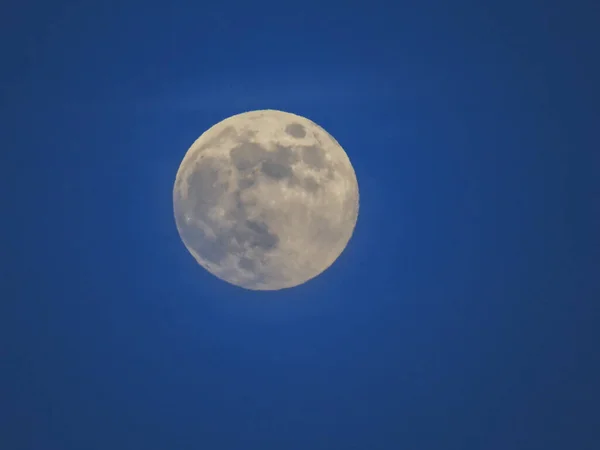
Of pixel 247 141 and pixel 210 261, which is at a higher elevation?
pixel 247 141

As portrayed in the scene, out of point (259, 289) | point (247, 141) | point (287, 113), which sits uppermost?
point (287, 113)

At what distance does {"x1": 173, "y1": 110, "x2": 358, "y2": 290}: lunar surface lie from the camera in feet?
6.44

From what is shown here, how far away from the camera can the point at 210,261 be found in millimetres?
2113

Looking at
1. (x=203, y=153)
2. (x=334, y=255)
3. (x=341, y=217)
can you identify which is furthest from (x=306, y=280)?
(x=203, y=153)

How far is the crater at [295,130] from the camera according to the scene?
2043 mm

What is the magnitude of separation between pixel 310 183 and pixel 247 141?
26 centimetres

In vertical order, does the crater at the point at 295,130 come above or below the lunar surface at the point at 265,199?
above

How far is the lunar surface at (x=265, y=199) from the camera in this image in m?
1.96

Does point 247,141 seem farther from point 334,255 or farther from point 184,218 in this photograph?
point 334,255

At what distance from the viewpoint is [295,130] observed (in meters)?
2.05

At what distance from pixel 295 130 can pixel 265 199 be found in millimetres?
289

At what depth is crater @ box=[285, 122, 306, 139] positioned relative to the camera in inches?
80.4

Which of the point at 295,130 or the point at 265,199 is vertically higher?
the point at 295,130

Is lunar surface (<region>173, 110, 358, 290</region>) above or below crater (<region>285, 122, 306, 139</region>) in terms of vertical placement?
below
